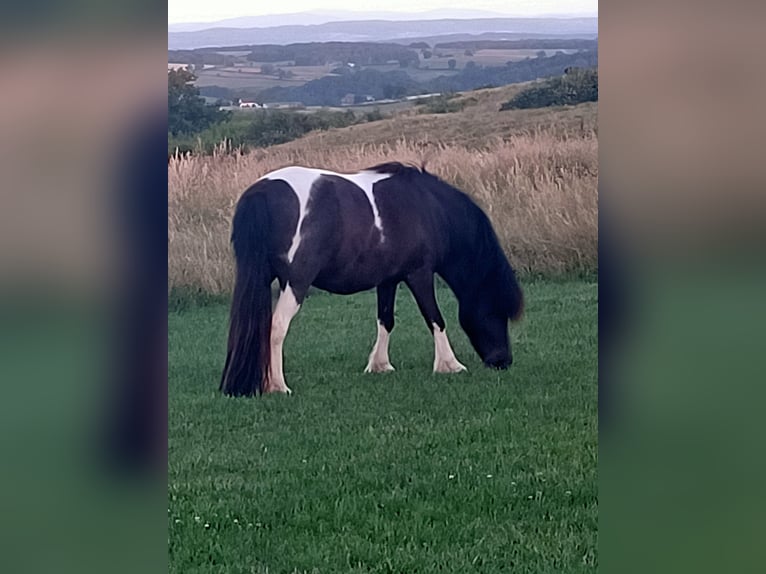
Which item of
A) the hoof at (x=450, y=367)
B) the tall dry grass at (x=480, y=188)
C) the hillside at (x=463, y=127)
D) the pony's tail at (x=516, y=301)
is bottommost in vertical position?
the hoof at (x=450, y=367)

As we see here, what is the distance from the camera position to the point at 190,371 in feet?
11.7

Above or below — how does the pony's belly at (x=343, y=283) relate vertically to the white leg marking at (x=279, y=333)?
above

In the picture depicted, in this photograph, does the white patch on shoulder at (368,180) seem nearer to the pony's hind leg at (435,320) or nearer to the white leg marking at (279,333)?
the pony's hind leg at (435,320)

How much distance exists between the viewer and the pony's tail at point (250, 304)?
3.65m

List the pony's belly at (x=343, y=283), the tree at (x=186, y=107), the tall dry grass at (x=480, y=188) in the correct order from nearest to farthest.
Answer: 1. the tree at (x=186, y=107)
2. the tall dry grass at (x=480, y=188)
3. the pony's belly at (x=343, y=283)
